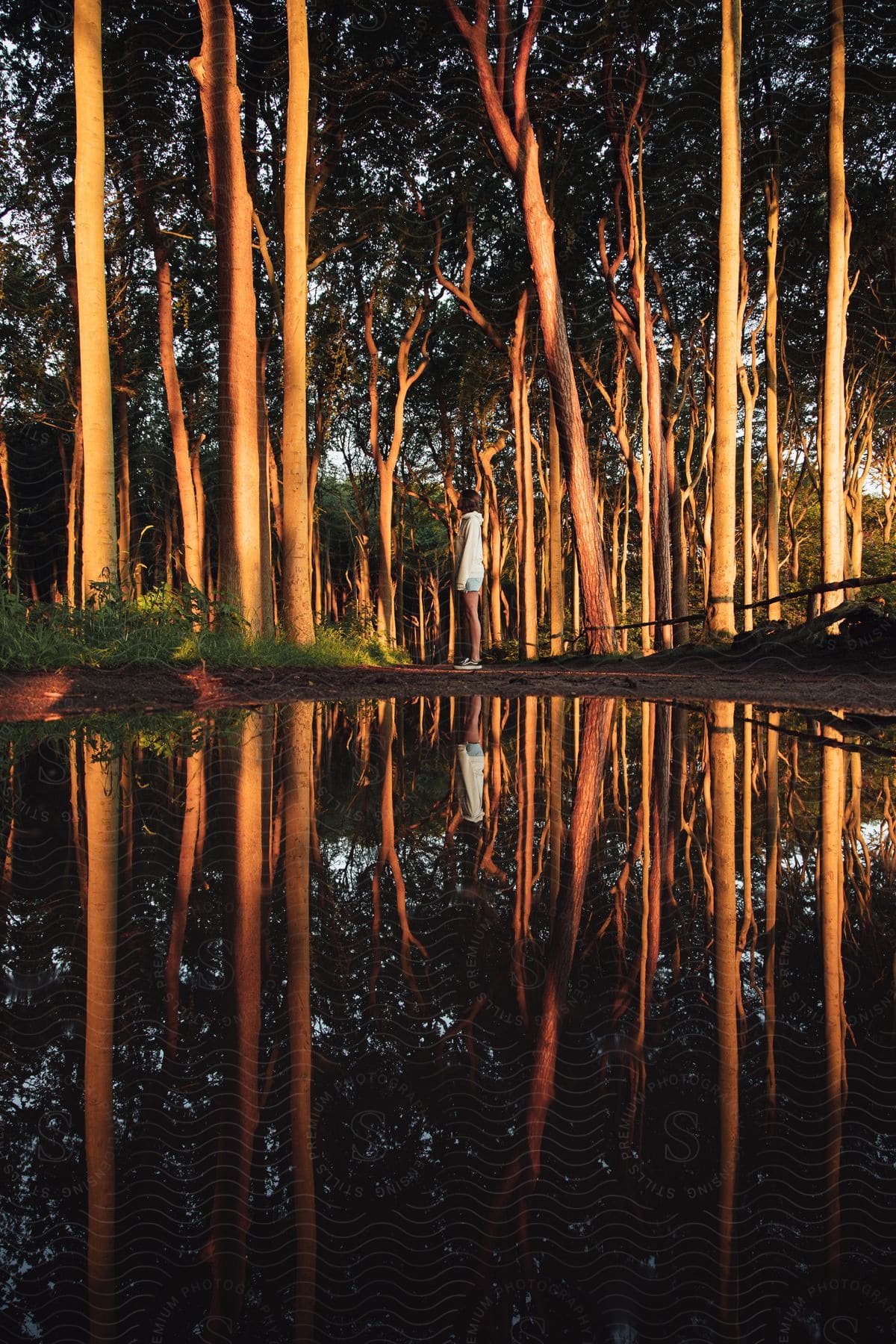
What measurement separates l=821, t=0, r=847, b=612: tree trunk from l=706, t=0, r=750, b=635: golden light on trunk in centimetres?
298

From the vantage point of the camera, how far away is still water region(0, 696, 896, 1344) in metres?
0.83

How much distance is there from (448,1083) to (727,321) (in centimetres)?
1297

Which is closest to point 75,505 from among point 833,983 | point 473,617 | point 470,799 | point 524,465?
point 524,465

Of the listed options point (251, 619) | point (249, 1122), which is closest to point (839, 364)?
point (251, 619)

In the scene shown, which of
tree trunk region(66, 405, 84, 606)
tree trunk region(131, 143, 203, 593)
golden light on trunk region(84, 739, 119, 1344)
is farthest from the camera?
tree trunk region(66, 405, 84, 606)

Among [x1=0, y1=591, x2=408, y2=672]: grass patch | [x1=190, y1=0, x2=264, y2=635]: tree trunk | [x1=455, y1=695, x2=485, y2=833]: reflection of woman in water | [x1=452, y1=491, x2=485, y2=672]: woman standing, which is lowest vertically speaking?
[x1=455, y1=695, x2=485, y2=833]: reflection of woman in water

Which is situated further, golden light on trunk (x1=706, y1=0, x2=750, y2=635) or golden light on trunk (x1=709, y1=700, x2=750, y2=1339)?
golden light on trunk (x1=706, y1=0, x2=750, y2=635)

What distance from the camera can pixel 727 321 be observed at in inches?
478

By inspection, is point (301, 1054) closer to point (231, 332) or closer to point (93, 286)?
point (231, 332)

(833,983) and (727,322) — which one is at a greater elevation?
(727,322)

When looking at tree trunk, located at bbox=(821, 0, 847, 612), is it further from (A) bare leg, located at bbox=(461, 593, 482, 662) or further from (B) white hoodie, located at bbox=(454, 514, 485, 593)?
(A) bare leg, located at bbox=(461, 593, 482, 662)

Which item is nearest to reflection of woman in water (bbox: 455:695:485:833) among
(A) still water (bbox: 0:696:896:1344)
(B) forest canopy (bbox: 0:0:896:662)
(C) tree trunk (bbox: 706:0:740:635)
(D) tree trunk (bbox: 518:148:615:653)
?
(A) still water (bbox: 0:696:896:1344)

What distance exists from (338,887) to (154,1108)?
39.4 inches

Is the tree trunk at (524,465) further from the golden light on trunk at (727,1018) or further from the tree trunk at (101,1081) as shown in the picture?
the tree trunk at (101,1081)
